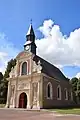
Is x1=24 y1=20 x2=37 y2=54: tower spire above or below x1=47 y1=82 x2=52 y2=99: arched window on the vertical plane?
above

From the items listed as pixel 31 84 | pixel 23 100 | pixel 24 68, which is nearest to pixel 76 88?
pixel 24 68

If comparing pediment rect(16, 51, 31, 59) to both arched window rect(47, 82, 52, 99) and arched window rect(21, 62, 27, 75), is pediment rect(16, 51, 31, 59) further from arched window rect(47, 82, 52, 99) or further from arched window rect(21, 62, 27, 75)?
arched window rect(47, 82, 52, 99)

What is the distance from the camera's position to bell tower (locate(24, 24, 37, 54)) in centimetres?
3475

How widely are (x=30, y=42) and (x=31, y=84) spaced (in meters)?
8.98

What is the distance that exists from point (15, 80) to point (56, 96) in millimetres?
8848

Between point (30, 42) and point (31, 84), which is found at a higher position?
point (30, 42)

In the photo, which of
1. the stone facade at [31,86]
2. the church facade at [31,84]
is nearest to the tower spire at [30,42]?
the church facade at [31,84]

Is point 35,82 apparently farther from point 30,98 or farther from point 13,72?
point 13,72

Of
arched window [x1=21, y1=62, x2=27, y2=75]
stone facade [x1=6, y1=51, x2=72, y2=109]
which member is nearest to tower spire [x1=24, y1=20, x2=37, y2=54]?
stone facade [x1=6, y1=51, x2=72, y2=109]

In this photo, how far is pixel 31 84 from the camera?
3117 centimetres

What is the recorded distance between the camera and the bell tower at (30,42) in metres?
34.8

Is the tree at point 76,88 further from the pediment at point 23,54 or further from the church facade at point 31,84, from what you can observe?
the pediment at point 23,54

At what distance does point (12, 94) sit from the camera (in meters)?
33.8

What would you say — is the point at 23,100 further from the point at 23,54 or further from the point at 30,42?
the point at 30,42
